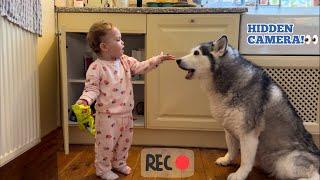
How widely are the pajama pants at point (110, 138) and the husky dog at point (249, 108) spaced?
378 mm

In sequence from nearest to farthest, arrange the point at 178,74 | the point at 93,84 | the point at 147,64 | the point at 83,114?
the point at 83,114, the point at 93,84, the point at 147,64, the point at 178,74

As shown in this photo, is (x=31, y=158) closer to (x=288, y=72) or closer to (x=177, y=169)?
(x=177, y=169)

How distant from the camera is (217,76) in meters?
1.53

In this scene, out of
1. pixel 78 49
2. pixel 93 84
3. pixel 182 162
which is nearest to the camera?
pixel 93 84

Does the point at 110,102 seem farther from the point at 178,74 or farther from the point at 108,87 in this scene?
the point at 178,74

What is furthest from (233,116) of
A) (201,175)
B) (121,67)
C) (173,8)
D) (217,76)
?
(173,8)

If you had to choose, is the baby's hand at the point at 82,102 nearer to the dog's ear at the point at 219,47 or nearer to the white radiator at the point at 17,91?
the white radiator at the point at 17,91

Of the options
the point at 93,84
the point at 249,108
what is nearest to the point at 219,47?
the point at 249,108

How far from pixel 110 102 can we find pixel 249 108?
62 cm

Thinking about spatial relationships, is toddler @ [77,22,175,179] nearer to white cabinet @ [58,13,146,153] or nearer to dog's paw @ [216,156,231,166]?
white cabinet @ [58,13,146,153]

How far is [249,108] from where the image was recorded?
1499 millimetres

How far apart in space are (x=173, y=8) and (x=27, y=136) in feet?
3.33

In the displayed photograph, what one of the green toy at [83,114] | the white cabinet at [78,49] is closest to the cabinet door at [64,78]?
the white cabinet at [78,49]

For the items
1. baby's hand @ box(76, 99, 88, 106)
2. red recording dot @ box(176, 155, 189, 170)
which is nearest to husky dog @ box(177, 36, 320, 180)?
red recording dot @ box(176, 155, 189, 170)
